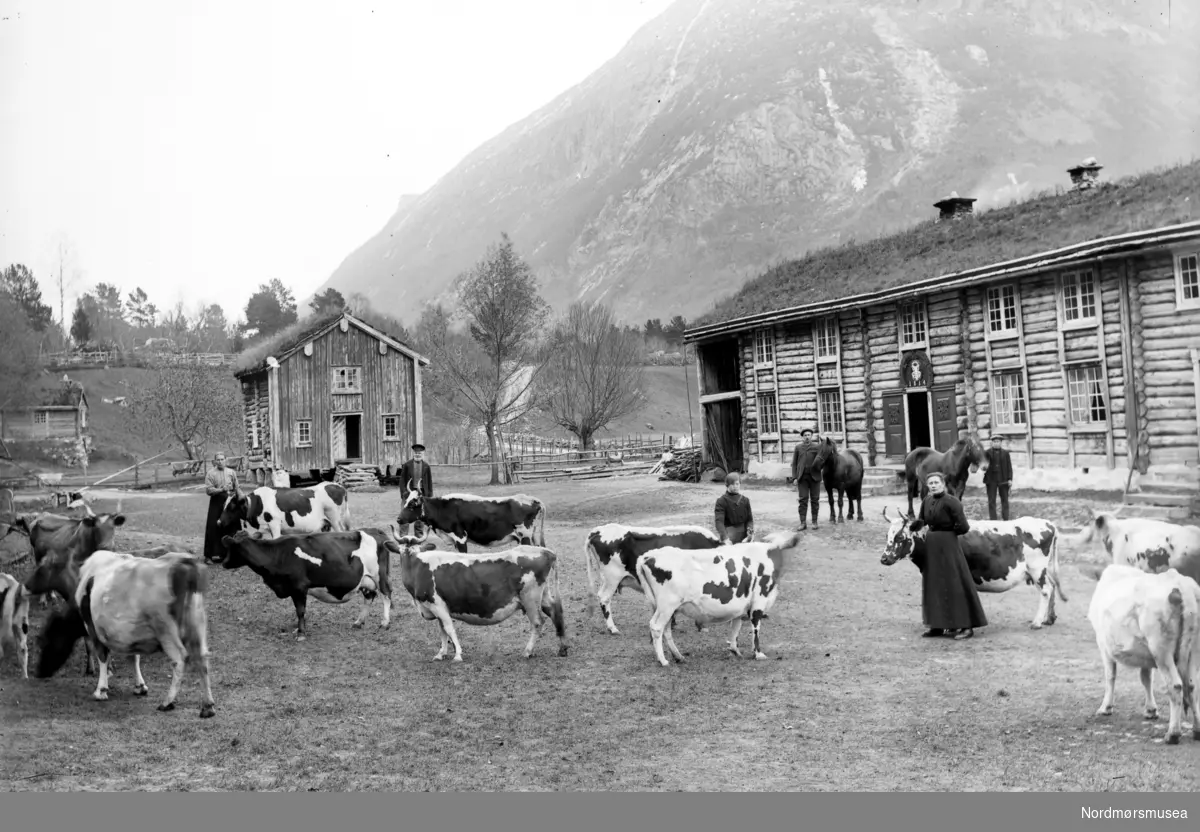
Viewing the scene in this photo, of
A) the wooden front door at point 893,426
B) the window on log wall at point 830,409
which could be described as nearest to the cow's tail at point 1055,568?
the wooden front door at point 893,426

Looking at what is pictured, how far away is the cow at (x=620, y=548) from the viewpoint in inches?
305

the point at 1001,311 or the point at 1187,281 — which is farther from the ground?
the point at 1001,311

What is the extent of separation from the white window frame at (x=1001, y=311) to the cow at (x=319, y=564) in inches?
256

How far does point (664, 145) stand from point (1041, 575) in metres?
4.95

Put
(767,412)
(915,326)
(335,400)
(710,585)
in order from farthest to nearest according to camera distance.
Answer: (767,412), (915,326), (335,400), (710,585)

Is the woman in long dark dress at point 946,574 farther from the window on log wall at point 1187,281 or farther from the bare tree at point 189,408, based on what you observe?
the bare tree at point 189,408

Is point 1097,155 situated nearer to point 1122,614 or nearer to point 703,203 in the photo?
point 703,203

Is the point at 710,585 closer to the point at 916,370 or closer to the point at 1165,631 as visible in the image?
the point at 1165,631

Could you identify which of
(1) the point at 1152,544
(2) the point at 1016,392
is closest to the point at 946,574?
(1) the point at 1152,544

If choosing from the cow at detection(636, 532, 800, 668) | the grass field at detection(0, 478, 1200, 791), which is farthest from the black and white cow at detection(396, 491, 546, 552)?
the cow at detection(636, 532, 800, 668)

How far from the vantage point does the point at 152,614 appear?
6004 mm

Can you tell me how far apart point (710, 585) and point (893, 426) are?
204 inches

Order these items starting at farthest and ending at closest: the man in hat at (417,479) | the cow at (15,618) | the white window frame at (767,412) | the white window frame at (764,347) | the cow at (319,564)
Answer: the white window frame at (764,347) < the white window frame at (767,412) < the man in hat at (417,479) < the cow at (319,564) < the cow at (15,618)

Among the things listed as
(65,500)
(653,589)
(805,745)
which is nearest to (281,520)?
(65,500)
